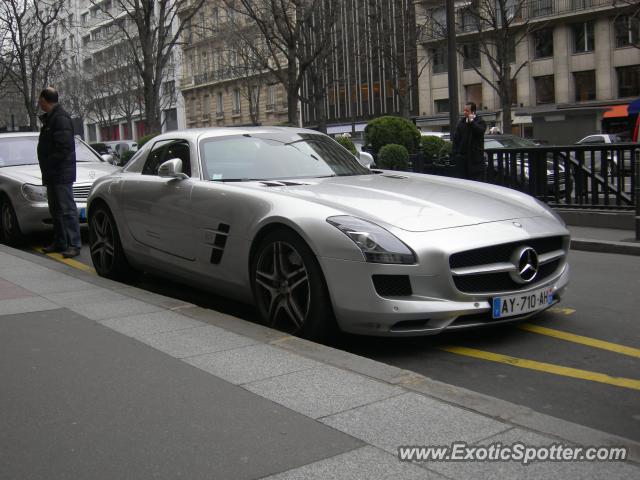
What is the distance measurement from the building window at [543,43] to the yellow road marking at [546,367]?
1876 inches

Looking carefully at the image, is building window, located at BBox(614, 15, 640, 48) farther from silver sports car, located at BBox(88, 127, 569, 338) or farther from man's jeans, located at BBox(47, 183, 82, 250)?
silver sports car, located at BBox(88, 127, 569, 338)

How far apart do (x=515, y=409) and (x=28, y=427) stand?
2.16 metres

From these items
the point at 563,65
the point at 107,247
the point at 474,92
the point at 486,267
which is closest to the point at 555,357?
the point at 486,267

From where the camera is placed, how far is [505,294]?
479 centimetres

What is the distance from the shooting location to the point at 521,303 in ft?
16.0

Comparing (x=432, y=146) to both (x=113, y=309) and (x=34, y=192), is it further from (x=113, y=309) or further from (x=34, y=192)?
(x=113, y=309)

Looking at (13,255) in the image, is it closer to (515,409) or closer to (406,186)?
(406,186)

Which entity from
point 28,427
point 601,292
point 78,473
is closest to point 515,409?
point 78,473

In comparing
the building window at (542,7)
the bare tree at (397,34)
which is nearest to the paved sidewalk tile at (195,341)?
the bare tree at (397,34)

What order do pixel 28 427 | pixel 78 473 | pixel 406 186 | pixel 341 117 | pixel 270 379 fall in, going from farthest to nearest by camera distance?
pixel 341 117 < pixel 406 186 < pixel 270 379 < pixel 28 427 < pixel 78 473

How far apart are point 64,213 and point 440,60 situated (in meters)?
48.5

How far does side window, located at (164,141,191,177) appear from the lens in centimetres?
640

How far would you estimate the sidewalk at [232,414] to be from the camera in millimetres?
2939

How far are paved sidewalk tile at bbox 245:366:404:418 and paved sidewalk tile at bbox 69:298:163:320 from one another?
1.98 metres
